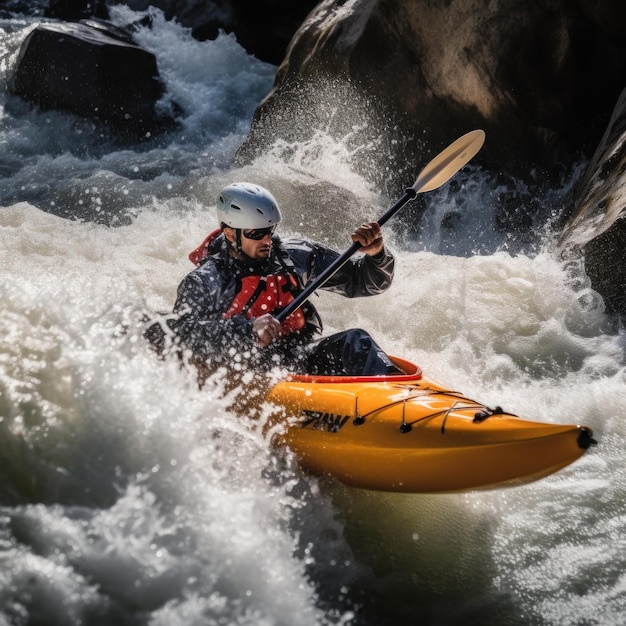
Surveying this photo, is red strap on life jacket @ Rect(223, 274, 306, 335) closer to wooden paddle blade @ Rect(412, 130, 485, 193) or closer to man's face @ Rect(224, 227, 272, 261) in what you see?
man's face @ Rect(224, 227, 272, 261)

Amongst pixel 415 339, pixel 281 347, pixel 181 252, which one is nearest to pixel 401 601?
pixel 281 347

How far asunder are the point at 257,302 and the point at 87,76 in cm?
671

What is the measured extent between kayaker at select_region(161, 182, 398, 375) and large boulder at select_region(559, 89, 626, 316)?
188cm

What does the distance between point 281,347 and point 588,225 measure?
2.87 meters

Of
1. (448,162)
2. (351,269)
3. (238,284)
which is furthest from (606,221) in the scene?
(238,284)

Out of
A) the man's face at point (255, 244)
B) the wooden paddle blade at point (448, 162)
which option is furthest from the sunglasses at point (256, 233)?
the wooden paddle blade at point (448, 162)

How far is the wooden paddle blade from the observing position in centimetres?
430

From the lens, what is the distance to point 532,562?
289cm

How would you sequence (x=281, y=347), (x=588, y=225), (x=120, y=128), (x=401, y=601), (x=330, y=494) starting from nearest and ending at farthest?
(x=401, y=601) → (x=330, y=494) → (x=281, y=347) → (x=588, y=225) → (x=120, y=128)

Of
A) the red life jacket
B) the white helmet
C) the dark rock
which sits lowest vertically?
the dark rock

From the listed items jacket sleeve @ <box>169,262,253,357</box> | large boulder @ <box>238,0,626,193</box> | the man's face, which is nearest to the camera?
jacket sleeve @ <box>169,262,253,357</box>

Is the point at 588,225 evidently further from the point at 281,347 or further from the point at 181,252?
the point at 181,252

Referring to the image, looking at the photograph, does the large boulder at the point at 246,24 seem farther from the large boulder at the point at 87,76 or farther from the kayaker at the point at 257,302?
the kayaker at the point at 257,302

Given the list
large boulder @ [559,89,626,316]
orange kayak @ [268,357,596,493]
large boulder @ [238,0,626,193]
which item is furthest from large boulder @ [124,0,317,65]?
orange kayak @ [268,357,596,493]
